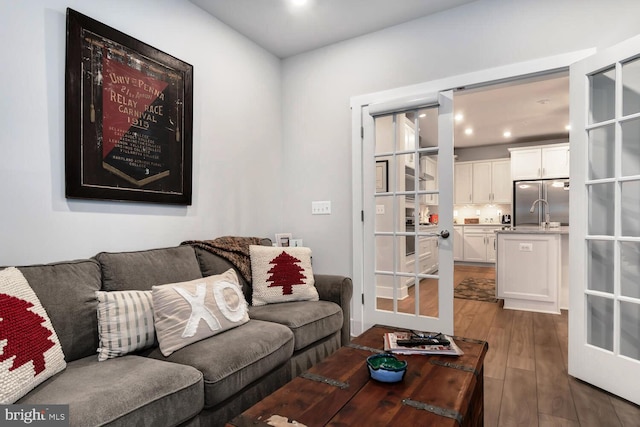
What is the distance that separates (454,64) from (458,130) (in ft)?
13.5

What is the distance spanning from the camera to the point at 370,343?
1.75 m

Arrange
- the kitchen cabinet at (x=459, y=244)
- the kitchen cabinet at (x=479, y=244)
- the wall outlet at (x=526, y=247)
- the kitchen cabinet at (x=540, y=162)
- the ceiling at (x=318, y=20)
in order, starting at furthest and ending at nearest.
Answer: the kitchen cabinet at (x=459, y=244) < the kitchen cabinet at (x=479, y=244) < the kitchen cabinet at (x=540, y=162) < the wall outlet at (x=526, y=247) < the ceiling at (x=318, y=20)

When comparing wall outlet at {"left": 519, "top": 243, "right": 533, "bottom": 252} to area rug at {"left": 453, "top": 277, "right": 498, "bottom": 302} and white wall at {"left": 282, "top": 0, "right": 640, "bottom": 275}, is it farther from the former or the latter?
white wall at {"left": 282, "top": 0, "right": 640, "bottom": 275}

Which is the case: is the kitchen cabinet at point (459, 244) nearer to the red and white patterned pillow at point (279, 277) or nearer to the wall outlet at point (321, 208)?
the wall outlet at point (321, 208)

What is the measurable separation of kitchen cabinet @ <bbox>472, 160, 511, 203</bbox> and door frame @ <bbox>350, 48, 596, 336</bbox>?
18.6ft

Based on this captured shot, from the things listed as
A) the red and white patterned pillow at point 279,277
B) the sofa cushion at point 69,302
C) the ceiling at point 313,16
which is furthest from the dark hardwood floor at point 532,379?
the ceiling at point 313,16

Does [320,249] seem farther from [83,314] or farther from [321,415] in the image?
[321,415]

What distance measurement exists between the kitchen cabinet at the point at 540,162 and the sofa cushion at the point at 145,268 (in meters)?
6.58

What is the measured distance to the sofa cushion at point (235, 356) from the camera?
1.54m

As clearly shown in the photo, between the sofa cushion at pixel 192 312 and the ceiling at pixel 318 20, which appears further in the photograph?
the ceiling at pixel 318 20

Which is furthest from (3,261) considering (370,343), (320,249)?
(320,249)

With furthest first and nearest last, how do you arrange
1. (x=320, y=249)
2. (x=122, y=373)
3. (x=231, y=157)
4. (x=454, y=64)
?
(x=320, y=249) < (x=231, y=157) < (x=454, y=64) < (x=122, y=373)

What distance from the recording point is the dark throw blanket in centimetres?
253

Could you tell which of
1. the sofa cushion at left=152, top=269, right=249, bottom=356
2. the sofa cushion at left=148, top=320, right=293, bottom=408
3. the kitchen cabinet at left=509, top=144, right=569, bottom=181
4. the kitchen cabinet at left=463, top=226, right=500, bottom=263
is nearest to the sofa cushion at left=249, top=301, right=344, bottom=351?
the sofa cushion at left=148, top=320, right=293, bottom=408
